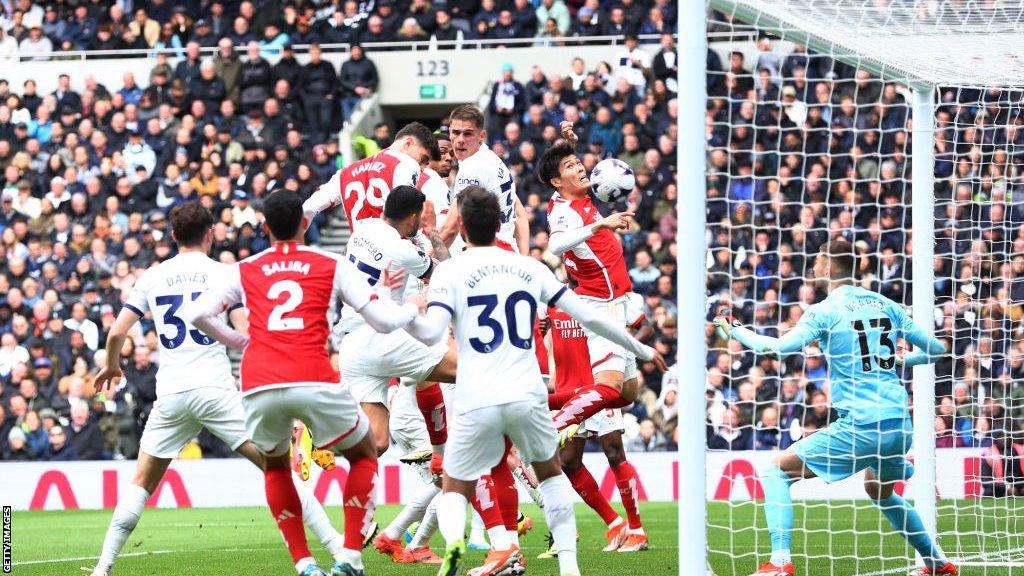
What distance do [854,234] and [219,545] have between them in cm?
578

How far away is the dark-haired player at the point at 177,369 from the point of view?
7.82 metres

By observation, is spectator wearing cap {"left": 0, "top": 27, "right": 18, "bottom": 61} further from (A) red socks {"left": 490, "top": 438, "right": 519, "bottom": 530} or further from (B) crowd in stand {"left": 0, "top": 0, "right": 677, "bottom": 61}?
(A) red socks {"left": 490, "top": 438, "right": 519, "bottom": 530}

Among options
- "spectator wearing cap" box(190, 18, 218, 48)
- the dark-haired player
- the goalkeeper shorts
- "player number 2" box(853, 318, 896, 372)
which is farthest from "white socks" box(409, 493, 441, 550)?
"spectator wearing cap" box(190, 18, 218, 48)

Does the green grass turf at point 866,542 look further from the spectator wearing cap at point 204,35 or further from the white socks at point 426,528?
the spectator wearing cap at point 204,35

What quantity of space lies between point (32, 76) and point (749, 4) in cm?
1795

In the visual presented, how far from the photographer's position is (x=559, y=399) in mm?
9594

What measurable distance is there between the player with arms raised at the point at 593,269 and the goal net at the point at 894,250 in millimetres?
701

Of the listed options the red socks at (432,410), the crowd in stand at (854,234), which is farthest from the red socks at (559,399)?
the crowd in stand at (854,234)

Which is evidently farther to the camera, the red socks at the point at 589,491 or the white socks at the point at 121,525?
the red socks at the point at 589,491

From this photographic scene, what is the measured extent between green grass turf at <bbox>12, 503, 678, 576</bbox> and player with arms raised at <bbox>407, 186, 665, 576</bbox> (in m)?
1.50

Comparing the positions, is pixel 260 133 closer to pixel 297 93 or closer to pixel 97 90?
pixel 297 93

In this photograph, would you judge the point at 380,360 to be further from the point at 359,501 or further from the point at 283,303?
the point at 283,303

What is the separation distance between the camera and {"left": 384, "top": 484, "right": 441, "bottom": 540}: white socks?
29.0 feet

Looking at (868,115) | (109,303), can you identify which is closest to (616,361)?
(868,115)
